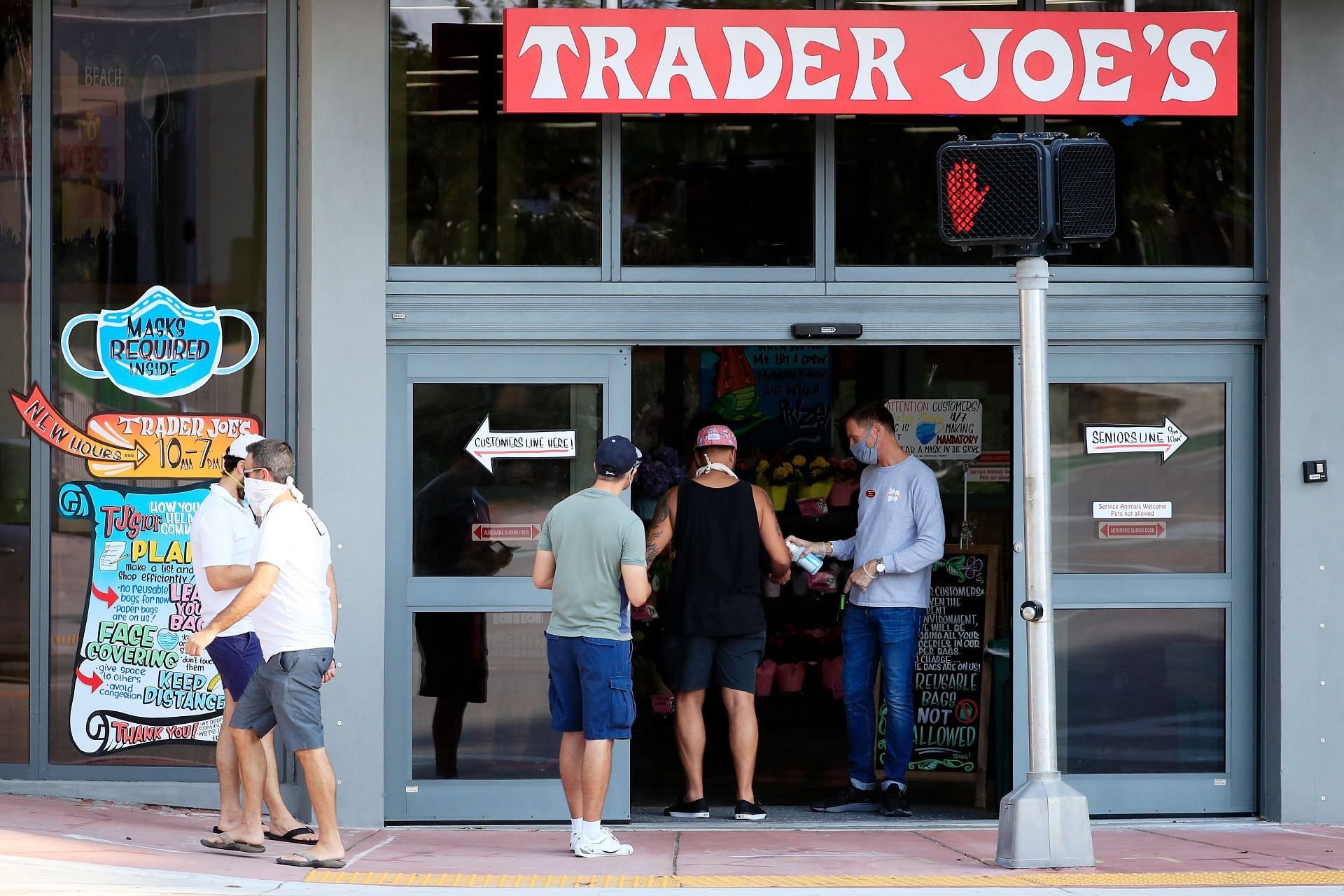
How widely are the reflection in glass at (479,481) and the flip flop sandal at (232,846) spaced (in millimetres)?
1628

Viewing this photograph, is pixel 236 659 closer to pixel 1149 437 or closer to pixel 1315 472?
pixel 1149 437

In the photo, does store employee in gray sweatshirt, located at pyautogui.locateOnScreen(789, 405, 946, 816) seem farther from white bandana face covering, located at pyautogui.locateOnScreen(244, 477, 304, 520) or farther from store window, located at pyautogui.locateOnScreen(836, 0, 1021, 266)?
white bandana face covering, located at pyautogui.locateOnScreen(244, 477, 304, 520)

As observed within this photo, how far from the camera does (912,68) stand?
768 centimetres

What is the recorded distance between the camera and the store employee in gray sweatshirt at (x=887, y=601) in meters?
8.16

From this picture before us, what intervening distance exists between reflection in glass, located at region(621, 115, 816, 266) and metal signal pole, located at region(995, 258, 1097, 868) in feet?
5.55

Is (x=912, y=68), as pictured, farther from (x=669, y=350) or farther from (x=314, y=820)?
(x=314, y=820)

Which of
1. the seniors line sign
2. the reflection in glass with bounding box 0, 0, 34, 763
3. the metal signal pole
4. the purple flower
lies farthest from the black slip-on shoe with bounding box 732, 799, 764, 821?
the reflection in glass with bounding box 0, 0, 34, 763

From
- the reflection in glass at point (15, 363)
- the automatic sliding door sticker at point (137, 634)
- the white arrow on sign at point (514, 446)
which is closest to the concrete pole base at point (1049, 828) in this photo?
the white arrow on sign at point (514, 446)

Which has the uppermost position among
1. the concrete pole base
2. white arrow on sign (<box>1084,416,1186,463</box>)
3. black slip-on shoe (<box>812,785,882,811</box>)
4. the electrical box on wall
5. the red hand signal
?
the red hand signal

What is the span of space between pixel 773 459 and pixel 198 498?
3837 millimetres

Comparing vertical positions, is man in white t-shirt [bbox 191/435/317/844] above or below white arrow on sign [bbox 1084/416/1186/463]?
below

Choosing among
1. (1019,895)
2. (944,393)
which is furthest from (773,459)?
(1019,895)

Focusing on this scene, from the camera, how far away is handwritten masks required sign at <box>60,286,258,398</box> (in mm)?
7848

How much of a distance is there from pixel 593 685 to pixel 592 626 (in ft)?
0.87
